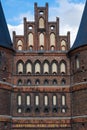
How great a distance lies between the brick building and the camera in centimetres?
3538

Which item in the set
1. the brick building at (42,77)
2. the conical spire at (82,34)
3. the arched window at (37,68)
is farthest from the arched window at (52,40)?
the arched window at (37,68)

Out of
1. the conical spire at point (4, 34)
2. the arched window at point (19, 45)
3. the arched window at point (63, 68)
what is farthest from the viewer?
the arched window at point (19, 45)

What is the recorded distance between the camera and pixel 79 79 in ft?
117

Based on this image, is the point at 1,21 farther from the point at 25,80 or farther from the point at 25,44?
the point at 25,80

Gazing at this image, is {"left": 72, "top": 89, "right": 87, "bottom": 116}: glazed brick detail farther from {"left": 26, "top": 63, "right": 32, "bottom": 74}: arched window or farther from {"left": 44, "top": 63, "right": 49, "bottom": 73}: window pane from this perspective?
{"left": 26, "top": 63, "right": 32, "bottom": 74}: arched window

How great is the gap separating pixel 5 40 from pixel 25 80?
14.7 feet

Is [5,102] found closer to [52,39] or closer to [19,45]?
[19,45]

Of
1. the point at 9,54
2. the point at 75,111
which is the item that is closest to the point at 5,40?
the point at 9,54

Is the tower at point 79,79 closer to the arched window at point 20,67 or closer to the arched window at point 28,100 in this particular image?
the arched window at point 28,100

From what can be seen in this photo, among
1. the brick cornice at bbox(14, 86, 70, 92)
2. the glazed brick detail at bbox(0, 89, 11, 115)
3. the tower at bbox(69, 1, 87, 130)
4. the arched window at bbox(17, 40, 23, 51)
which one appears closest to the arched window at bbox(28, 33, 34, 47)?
the arched window at bbox(17, 40, 23, 51)

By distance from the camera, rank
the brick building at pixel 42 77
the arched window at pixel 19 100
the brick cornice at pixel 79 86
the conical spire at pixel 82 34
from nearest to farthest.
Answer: the brick cornice at pixel 79 86 → the brick building at pixel 42 77 → the conical spire at pixel 82 34 → the arched window at pixel 19 100

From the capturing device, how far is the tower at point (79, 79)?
34.4 m

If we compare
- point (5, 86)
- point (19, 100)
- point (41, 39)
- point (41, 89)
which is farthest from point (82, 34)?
point (5, 86)

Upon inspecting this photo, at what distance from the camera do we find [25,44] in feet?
124
